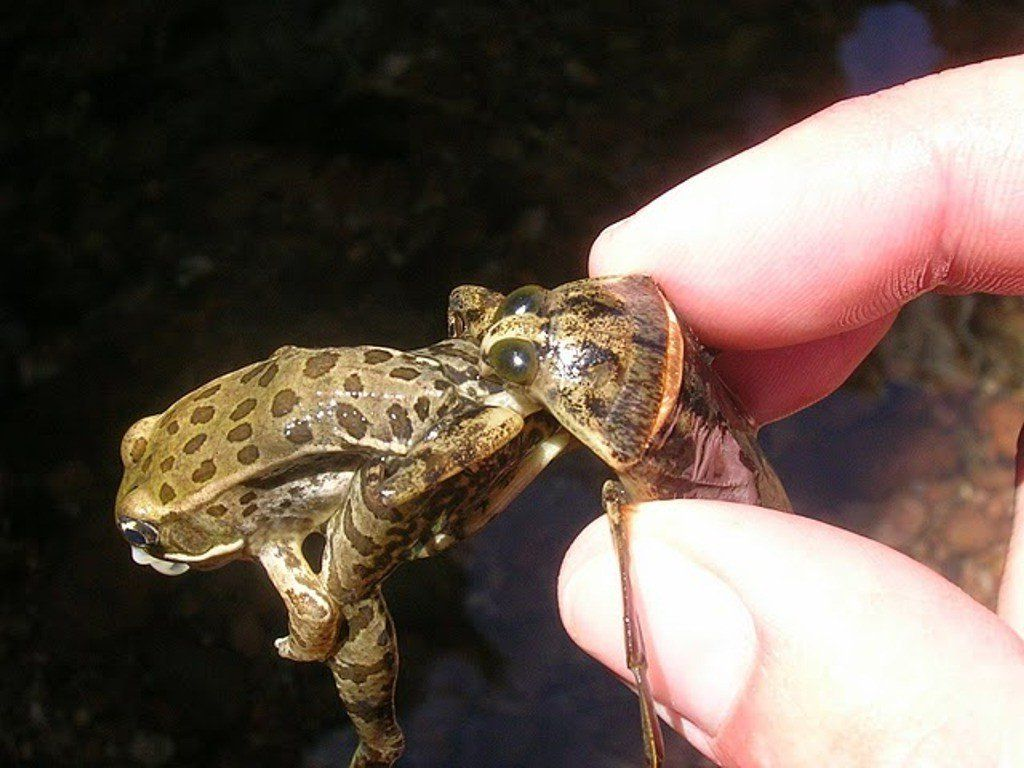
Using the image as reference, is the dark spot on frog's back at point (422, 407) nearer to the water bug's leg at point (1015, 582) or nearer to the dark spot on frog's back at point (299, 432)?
the dark spot on frog's back at point (299, 432)

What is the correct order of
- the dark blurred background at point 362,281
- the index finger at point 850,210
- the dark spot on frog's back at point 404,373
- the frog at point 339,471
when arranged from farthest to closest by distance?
the dark blurred background at point 362,281
the index finger at point 850,210
the dark spot on frog's back at point 404,373
the frog at point 339,471

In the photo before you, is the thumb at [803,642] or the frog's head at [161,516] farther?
the frog's head at [161,516]

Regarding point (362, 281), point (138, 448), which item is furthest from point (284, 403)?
→ point (362, 281)

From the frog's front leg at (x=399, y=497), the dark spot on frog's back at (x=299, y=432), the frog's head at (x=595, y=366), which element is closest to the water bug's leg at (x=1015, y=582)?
the frog's head at (x=595, y=366)

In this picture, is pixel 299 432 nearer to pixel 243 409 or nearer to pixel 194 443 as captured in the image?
pixel 243 409

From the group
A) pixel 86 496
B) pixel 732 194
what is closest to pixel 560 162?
pixel 86 496

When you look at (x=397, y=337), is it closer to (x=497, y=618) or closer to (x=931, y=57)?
(x=497, y=618)
